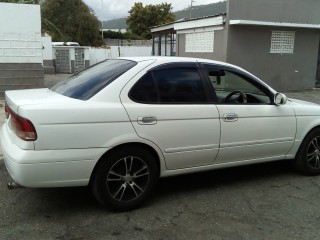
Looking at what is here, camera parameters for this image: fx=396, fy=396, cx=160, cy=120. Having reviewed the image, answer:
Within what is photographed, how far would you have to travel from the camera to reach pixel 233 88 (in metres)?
4.97

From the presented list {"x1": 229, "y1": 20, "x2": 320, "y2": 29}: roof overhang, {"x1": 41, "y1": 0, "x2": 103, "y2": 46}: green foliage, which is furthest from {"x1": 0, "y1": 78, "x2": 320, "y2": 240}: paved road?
{"x1": 41, "y1": 0, "x2": 103, "y2": 46}: green foliage

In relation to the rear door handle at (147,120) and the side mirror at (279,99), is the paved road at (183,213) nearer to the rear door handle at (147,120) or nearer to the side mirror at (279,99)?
the rear door handle at (147,120)

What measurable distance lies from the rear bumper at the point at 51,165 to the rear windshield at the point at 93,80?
0.60 meters

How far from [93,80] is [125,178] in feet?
3.64

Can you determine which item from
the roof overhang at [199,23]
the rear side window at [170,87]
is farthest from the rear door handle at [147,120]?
the roof overhang at [199,23]

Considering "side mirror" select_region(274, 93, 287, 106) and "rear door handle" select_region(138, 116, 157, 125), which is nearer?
"rear door handle" select_region(138, 116, 157, 125)

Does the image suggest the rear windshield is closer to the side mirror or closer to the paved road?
the paved road

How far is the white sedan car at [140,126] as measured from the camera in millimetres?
3646

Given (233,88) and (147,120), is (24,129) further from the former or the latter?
(233,88)

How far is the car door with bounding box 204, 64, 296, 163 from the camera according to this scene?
4.59 meters

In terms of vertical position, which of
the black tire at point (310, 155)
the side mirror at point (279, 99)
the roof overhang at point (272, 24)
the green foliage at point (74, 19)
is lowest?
the black tire at point (310, 155)

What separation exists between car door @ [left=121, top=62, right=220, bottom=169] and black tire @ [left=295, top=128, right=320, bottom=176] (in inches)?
58.6

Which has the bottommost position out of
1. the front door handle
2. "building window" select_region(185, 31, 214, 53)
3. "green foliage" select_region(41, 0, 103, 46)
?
Answer: the front door handle

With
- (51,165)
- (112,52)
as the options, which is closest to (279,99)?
(51,165)
